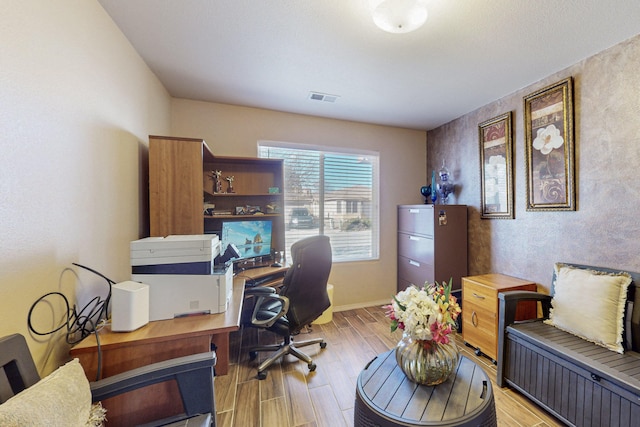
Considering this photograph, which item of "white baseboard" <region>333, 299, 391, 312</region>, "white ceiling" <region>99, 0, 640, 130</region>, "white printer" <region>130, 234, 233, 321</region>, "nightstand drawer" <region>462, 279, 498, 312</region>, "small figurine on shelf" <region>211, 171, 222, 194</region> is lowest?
"white baseboard" <region>333, 299, 391, 312</region>

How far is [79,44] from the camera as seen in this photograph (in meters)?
1.27

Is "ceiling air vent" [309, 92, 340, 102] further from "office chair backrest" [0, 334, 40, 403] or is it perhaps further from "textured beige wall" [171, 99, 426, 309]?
"office chair backrest" [0, 334, 40, 403]

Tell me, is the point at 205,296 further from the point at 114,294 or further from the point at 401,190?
the point at 401,190

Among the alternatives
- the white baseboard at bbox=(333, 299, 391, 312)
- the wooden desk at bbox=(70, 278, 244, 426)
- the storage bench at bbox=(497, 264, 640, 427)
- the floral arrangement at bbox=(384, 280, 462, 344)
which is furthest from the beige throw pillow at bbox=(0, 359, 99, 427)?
the white baseboard at bbox=(333, 299, 391, 312)

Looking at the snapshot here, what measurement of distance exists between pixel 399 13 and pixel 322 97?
1418 mm

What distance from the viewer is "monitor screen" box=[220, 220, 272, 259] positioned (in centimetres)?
266

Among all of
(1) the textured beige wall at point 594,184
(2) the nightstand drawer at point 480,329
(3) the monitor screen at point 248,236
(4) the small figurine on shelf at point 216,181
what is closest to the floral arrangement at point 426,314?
(2) the nightstand drawer at point 480,329

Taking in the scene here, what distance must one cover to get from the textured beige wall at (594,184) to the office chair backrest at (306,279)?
6.47ft

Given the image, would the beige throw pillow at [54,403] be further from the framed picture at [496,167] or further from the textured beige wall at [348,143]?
the framed picture at [496,167]

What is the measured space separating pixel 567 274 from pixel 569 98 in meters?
1.45

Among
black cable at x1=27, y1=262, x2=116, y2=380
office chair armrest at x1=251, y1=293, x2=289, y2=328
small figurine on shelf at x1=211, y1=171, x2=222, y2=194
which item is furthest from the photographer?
small figurine on shelf at x1=211, y1=171, x2=222, y2=194

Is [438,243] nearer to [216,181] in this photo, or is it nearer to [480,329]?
[480,329]

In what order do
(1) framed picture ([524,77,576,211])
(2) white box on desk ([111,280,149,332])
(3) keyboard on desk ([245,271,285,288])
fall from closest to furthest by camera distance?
(2) white box on desk ([111,280,149,332]) < (1) framed picture ([524,77,576,211]) < (3) keyboard on desk ([245,271,285,288])

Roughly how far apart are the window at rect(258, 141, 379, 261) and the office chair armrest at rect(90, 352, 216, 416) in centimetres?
218
